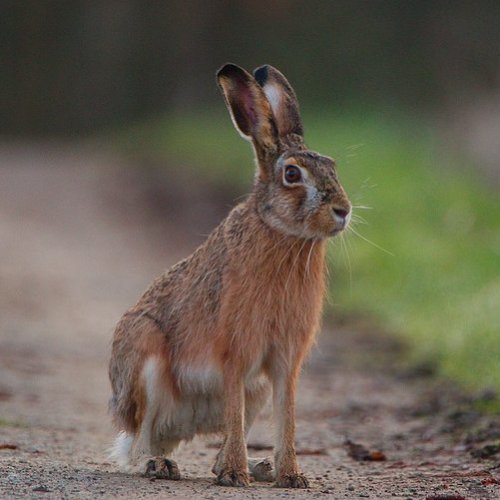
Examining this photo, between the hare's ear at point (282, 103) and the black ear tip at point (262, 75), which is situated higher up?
the black ear tip at point (262, 75)

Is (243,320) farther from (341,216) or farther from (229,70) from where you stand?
(229,70)

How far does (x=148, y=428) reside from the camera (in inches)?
264

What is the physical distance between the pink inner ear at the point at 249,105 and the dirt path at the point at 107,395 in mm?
1749

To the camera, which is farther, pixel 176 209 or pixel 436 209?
pixel 176 209

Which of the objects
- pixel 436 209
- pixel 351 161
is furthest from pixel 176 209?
pixel 436 209

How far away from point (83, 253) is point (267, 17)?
56.8 feet

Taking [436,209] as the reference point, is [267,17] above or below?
above

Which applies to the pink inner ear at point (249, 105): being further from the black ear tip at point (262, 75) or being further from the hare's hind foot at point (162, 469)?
the hare's hind foot at point (162, 469)

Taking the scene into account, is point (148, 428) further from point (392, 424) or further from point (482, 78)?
point (482, 78)

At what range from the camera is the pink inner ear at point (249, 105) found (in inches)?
263

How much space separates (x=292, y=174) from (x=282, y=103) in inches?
21.7

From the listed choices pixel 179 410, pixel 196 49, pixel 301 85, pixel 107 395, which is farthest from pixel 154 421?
pixel 196 49

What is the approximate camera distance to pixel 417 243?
47.9ft

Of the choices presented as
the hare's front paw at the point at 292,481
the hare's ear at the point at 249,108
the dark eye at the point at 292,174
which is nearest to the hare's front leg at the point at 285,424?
the hare's front paw at the point at 292,481
